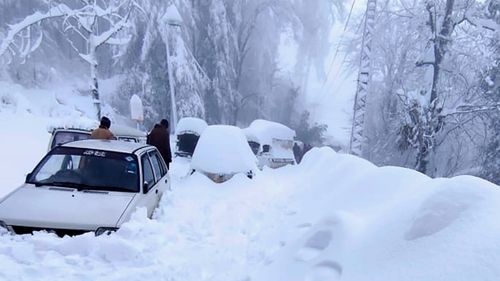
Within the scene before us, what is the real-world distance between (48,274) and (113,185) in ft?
5.94

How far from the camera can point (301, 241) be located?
4383 millimetres

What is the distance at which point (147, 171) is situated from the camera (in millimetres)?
6133

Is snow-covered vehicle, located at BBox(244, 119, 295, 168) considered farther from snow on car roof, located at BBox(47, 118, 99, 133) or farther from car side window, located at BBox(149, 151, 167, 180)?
car side window, located at BBox(149, 151, 167, 180)

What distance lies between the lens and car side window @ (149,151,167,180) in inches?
266

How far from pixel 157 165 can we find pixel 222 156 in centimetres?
287

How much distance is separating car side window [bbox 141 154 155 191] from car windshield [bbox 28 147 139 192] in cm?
21

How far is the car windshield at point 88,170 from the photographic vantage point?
210 inches

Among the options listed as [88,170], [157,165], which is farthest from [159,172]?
[88,170]

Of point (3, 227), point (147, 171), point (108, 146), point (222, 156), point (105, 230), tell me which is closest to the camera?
point (3, 227)

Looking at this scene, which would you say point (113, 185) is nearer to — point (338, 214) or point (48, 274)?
point (48, 274)

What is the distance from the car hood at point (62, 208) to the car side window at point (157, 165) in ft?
5.14

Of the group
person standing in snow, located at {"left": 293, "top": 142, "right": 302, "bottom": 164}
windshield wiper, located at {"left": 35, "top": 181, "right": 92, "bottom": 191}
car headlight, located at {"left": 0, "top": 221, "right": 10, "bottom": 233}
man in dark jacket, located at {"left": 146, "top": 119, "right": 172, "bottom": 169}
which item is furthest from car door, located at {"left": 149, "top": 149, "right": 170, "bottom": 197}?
person standing in snow, located at {"left": 293, "top": 142, "right": 302, "bottom": 164}

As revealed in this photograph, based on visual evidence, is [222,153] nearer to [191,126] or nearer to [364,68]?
[364,68]

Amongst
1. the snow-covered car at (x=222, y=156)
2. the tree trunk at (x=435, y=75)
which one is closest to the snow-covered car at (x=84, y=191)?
the snow-covered car at (x=222, y=156)
